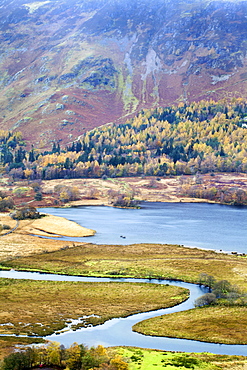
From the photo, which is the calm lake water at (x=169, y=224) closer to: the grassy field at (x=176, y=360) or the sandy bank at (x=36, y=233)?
the sandy bank at (x=36, y=233)

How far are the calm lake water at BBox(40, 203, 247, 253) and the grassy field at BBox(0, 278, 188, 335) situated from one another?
3916cm

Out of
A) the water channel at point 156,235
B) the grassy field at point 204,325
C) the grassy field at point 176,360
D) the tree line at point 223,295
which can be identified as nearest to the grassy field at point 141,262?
the tree line at point 223,295

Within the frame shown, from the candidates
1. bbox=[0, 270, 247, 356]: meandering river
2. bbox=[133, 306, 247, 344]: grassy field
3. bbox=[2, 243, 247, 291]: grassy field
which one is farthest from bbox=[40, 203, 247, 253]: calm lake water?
bbox=[0, 270, 247, 356]: meandering river

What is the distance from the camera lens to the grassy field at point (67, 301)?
59344 millimetres

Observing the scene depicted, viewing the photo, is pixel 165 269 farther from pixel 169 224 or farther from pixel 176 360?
pixel 169 224

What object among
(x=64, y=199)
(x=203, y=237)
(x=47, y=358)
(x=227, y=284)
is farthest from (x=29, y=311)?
(x=64, y=199)

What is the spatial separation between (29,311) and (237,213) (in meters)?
119

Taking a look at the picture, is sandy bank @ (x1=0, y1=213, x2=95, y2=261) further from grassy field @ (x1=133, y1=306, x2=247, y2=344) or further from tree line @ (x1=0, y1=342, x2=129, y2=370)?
tree line @ (x1=0, y1=342, x2=129, y2=370)

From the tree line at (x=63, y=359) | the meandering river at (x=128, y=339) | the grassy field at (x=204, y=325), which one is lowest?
the meandering river at (x=128, y=339)

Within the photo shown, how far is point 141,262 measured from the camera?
315ft

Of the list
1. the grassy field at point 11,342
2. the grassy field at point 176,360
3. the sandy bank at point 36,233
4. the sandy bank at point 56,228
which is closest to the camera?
the grassy field at point 176,360

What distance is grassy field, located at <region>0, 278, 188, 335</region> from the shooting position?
195ft

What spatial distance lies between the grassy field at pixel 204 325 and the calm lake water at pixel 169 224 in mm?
43937

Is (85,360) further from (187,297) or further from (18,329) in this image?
(187,297)
